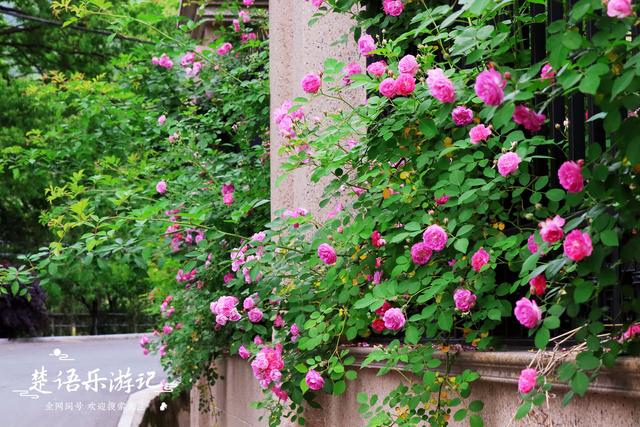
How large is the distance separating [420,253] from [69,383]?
1431 cm

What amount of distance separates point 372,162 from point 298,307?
776 millimetres

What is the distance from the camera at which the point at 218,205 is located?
6.12 metres

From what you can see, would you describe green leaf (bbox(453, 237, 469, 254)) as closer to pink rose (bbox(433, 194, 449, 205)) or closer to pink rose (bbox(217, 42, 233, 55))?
pink rose (bbox(433, 194, 449, 205))

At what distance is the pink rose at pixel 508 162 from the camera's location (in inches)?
103

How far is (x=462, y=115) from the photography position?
297 cm

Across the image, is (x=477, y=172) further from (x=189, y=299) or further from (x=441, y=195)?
(x=189, y=299)

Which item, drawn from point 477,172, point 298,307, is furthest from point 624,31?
point 298,307

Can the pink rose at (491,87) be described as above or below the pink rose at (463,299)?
above

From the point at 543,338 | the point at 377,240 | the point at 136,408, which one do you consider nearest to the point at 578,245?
the point at 543,338

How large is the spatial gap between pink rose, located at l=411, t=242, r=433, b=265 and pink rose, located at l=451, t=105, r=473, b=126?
0.42m

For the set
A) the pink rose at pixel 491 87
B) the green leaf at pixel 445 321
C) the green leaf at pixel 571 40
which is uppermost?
the green leaf at pixel 571 40

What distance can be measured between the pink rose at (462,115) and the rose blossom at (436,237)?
367 mm

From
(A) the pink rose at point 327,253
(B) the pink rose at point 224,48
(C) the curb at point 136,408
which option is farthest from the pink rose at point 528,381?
(C) the curb at point 136,408

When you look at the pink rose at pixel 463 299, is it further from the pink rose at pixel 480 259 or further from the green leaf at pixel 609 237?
→ the green leaf at pixel 609 237
